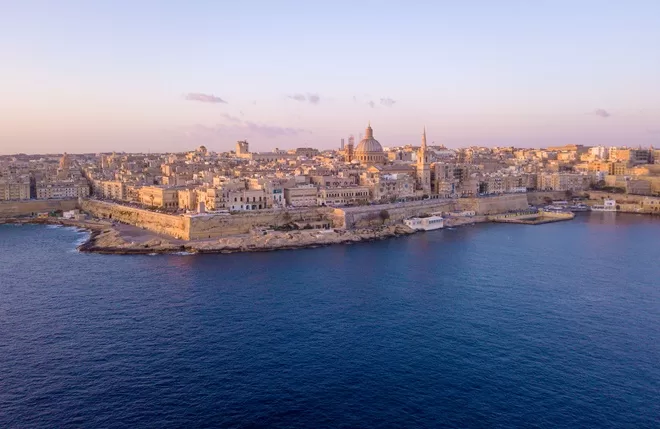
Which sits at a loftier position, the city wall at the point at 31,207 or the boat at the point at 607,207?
the city wall at the point at 31,207

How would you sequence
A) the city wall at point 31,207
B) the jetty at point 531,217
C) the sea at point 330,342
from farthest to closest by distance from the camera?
the city wall at point 31,207, the jetty at point 531,217, the sea at point 330,342

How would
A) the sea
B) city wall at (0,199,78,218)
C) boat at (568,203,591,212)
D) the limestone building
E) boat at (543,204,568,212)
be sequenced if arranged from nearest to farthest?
the sea, city wall at (0,199,78,218), boat at (543,204,568,212), boat at (568,203,591,212), the limestone building

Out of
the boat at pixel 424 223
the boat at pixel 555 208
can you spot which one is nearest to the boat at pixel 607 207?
the boat at pixel 555 208

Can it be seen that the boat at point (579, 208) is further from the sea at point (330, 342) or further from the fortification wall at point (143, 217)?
the fortification wall at point (143, 217)

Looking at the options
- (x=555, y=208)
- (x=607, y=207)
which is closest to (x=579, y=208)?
(x=607, y=207)

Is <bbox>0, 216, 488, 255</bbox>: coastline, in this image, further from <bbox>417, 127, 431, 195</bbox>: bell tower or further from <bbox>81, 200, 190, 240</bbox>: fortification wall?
<bbox>417, 127, 431, 195</bbox>: bell tower

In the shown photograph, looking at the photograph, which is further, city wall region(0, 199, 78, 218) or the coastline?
city wall region(0, 199, 78, 218)

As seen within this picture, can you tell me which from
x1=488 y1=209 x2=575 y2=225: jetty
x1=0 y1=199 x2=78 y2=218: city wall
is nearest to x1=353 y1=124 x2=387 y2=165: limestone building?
x1=488 y1=209 x2=575 y2=225: jetty
